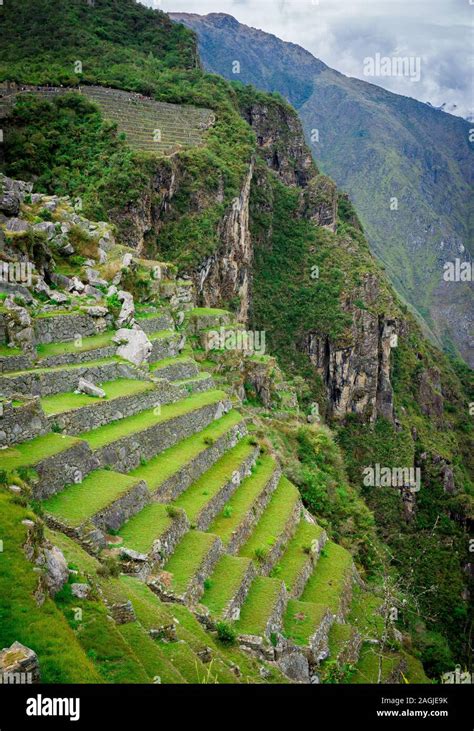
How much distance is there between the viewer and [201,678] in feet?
28.9

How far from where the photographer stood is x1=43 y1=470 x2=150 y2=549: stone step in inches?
437

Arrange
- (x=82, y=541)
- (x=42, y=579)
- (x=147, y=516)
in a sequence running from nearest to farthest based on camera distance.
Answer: (x=42, y=579)
(x=82, y=541)
(x=147, y=516)

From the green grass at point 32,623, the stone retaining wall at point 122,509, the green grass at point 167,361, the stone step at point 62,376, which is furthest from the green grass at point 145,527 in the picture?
the green grass at point 167,361

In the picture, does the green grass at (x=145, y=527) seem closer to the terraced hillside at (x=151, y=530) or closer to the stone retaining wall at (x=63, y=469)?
the terraced hillside at (x=151, y=530)

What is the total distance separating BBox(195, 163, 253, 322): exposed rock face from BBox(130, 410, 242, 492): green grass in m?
34.2

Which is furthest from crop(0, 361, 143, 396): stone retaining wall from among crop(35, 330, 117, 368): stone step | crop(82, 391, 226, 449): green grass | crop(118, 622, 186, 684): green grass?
crop(118, 622, 186, 684): green grass

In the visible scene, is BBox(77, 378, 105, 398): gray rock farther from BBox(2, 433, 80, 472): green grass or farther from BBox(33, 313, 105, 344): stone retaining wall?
BBox(2, 433, 80, 472): green grass

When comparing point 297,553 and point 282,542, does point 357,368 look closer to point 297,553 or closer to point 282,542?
point 297,553

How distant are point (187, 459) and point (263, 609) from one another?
5041 mm

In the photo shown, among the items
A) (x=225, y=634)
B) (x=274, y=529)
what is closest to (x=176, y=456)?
(x=274, y=529)

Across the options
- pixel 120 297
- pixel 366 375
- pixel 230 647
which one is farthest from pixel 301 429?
pixel 366 375

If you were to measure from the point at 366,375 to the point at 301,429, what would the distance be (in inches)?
2049

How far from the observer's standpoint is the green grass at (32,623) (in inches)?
270
